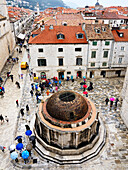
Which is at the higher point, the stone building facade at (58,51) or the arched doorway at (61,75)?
the stone building facade at (58,51)

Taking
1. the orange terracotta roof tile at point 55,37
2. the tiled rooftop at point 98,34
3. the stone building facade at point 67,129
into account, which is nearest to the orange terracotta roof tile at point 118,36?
the tiled rooftop at point 98,34

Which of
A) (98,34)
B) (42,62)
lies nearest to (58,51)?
(42,62)

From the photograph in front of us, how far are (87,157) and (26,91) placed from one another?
20460 millimetres

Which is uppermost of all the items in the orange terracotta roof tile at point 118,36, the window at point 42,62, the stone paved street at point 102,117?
the orange terracotta roof tile at point 118,36

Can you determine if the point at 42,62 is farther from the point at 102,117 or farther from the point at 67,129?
the point at 67,129

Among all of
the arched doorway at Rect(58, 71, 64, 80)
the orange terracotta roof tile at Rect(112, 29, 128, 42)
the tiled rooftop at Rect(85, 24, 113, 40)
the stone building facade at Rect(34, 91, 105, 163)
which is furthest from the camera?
the arched doorway at Rect(58, 71, 64, 80)

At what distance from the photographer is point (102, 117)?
25.5m

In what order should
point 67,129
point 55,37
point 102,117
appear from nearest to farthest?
1. point 67,129
2. point 102,117
3. point 55,37

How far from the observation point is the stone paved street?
18.2m

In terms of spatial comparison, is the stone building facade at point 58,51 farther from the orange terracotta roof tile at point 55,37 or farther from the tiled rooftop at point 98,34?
the tiled rooftop at point 98,34

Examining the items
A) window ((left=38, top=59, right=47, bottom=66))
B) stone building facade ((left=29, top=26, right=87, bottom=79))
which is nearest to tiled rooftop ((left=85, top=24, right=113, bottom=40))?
stone building facade ((left=29, top=26, right=87, bottom=79))

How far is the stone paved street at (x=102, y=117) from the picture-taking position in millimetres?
Result: 18172

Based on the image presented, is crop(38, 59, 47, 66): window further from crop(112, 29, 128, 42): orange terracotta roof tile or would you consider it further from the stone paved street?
crop(112, 29, 128, 42): orange terracotta roof tile

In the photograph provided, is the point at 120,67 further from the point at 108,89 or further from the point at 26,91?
the point at 26,91
